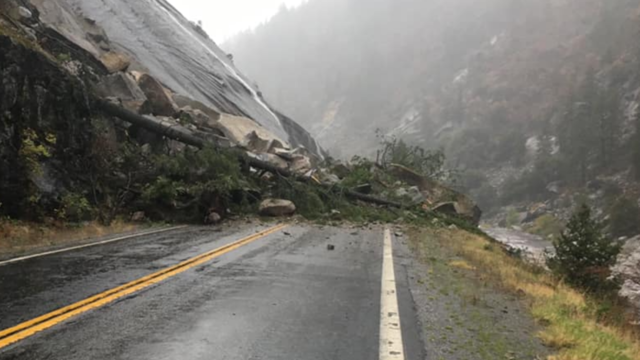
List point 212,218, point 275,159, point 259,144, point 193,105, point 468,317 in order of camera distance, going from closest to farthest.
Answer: point 468,317 → point 212,218 → point 275,159 → point 193,105 → point 259,144

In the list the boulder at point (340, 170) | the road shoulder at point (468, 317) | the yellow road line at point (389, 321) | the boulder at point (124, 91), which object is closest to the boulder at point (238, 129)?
the boulder at point (340, 170)

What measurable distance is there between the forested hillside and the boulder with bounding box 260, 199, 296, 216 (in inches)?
1716

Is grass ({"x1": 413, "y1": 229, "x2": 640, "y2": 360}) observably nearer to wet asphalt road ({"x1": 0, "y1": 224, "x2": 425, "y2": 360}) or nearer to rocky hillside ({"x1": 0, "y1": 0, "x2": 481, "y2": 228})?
wet asphalt road ({"x1": 0, "y1": 224, "x2": 425, "y2": 360})

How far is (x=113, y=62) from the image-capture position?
75.3ft

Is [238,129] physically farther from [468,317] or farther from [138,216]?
[468,317]

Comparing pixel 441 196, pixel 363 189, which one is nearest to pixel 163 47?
pixel 363 189

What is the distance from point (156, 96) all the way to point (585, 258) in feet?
63.2

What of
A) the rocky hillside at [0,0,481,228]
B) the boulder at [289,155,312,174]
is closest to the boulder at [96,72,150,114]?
the rocky hillside at [0,0,481,228]

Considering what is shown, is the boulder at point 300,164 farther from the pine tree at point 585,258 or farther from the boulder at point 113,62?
the pine tree at point 585,258

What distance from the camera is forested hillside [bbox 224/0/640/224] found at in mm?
70438

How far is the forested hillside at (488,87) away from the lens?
70.4 metres

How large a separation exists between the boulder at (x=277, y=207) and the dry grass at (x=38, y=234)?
6.51 meters

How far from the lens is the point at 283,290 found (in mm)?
6895

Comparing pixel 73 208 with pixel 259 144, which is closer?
pixel 73 208
